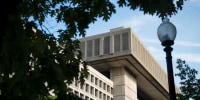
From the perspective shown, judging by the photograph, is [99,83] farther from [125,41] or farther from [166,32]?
[166,32]

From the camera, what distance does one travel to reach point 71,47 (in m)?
7.87

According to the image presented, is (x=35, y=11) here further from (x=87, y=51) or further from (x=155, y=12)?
(x=87, y=51)

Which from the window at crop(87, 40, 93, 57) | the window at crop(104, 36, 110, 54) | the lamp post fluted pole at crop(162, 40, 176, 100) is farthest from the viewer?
the window at crop(87, 40, 93, 57)

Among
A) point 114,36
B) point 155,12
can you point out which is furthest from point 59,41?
point 114,36

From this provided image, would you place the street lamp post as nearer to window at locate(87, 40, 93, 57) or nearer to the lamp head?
the lamp head

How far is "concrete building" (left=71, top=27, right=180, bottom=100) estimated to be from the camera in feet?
244

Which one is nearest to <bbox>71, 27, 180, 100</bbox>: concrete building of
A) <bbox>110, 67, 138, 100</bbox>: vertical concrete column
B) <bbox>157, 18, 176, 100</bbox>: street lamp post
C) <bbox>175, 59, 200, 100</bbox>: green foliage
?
<bbox>110, 67, 138, 100</bbox>: vertical concrete column

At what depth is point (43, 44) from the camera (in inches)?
235

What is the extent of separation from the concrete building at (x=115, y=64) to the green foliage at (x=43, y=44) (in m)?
62.0

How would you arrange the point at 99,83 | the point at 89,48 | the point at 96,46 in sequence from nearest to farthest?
1. the point at 99,83
2. the point at 96,46
3. the point at 89,48

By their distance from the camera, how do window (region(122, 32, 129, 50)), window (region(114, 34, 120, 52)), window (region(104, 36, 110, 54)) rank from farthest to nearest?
window (region(104, 36, 110, 54)), window (region(114, 34, 120, 52)), window (region(122, 32, 129, 50))

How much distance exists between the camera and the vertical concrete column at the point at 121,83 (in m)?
78.2

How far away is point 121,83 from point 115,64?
4437 millimetres

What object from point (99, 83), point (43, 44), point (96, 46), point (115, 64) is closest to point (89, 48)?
point (96, 46)
